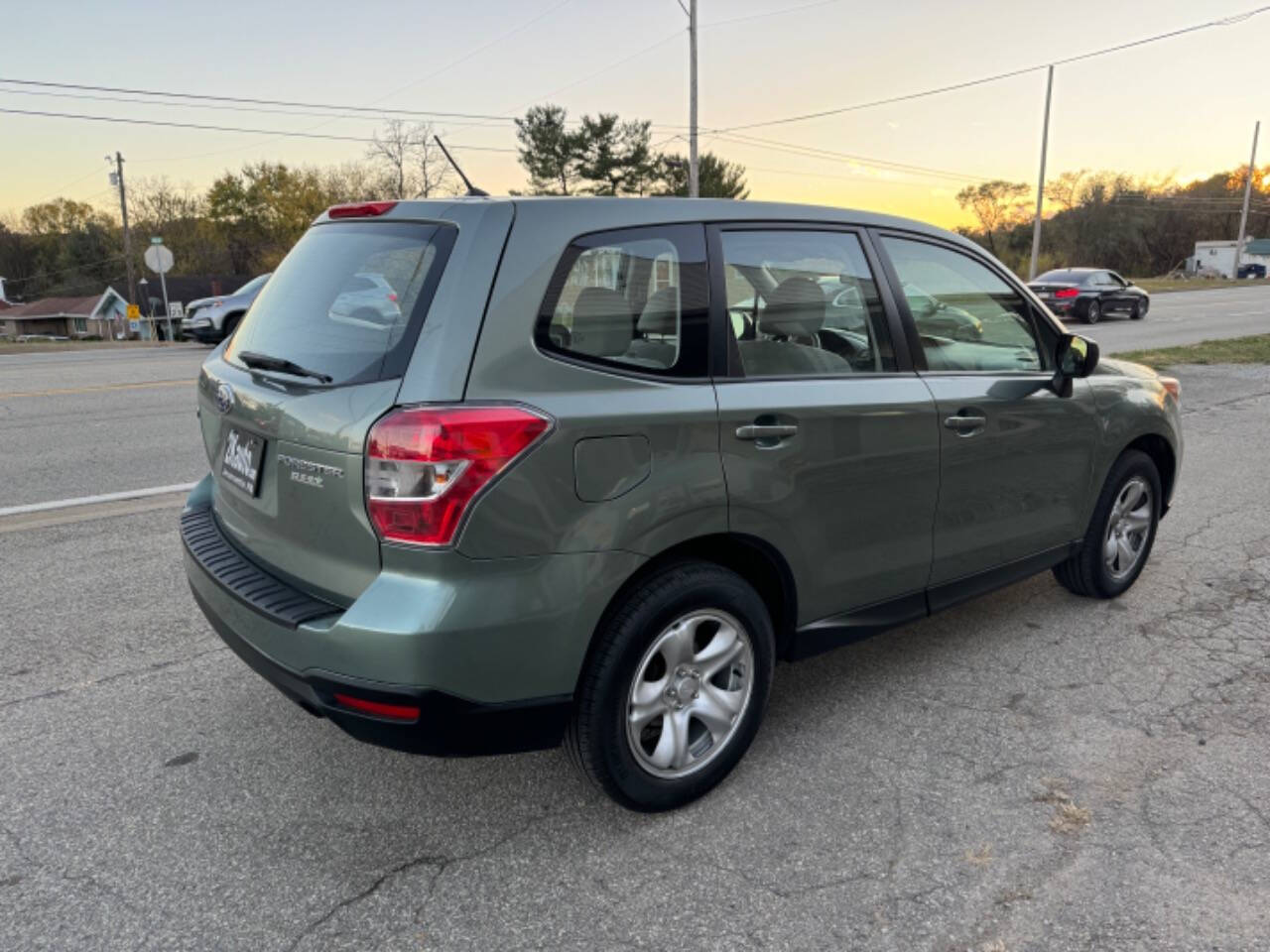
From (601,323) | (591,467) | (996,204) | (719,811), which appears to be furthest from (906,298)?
(996,204)

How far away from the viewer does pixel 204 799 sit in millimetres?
2748

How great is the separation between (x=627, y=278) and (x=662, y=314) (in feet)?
0.49

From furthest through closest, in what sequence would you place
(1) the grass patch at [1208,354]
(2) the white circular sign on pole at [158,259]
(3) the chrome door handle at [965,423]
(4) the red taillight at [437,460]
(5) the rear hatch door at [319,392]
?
(2) the white circular sign on pole at [158,259] → (1) the grass patch at [1208,354] → (3) the chrome door handle at [965,423] → (5) the rear hatch door at [319,392] → (4) the red taillight at [437,460]

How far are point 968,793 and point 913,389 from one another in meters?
1.34

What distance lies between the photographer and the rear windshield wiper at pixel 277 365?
2515mm

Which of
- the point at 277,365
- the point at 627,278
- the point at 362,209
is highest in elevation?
the point at 362,209

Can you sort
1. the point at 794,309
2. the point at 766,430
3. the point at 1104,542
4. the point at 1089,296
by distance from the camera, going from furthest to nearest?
the point at 1089,296 → the point at 1104,542 → the point at 794,309 → the point at 766,430

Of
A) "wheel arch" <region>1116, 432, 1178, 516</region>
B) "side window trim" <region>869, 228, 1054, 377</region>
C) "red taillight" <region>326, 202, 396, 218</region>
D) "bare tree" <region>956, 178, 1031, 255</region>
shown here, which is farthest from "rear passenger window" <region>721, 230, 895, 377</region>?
"bare tree" <region>956, 178, 1031, 255</region>

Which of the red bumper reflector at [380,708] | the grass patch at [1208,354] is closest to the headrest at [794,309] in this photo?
the red bumper reflector at [380,708]

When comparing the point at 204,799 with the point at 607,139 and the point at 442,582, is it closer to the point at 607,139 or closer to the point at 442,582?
the point at 442,582

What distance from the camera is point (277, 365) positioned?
2.72 metres

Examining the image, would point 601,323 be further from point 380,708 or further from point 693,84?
point 693,84

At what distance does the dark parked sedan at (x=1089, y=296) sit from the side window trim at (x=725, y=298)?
23.2 meters

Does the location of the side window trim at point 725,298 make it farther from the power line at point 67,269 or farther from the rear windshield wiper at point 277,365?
the power line at point 67,269
